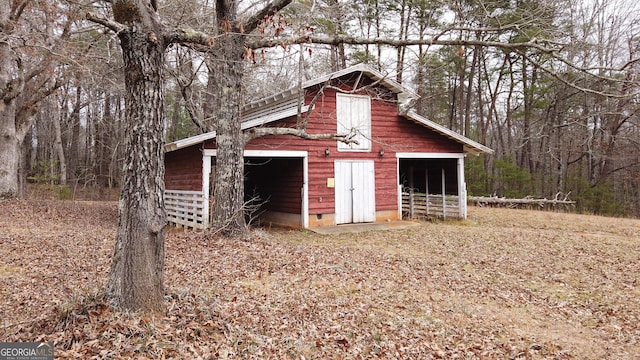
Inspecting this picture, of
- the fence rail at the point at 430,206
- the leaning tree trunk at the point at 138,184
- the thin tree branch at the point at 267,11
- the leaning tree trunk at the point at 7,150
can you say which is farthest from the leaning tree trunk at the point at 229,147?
the leaning tree trunk at the point at 7,150

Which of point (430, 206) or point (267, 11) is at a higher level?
point (267, 11)

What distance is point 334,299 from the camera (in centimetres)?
531

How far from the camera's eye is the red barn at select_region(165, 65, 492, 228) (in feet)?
37.9

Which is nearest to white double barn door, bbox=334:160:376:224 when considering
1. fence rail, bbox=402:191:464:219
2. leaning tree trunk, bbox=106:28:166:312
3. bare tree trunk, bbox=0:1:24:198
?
fence rail, bbox=402:191:464:219

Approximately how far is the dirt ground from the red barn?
2.75 metres

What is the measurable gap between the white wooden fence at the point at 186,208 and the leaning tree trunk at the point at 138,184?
635 cm

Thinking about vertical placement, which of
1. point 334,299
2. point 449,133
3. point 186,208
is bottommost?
point 334,299

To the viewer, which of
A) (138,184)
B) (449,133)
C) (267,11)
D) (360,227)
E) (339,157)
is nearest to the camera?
(138,184)

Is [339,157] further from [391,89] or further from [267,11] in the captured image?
[267,11]

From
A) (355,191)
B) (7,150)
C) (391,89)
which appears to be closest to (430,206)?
(355,191)

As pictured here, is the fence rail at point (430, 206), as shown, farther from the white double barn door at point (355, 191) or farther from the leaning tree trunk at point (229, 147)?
the leaning tree trunk at point (229, 147)

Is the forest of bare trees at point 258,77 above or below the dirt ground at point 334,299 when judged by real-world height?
above

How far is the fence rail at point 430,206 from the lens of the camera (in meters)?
14.3

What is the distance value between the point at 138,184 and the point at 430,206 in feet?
41.6
